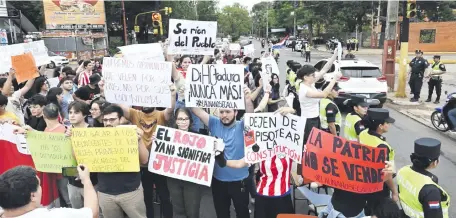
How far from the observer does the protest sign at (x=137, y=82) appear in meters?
4.95

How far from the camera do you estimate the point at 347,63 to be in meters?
12.7

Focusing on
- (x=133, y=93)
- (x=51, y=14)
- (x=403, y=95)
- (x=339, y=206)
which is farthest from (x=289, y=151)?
(x=51, y=14)

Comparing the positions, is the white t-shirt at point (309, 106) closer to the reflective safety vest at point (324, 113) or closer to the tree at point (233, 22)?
the reflective safety vest at point (324, 113)

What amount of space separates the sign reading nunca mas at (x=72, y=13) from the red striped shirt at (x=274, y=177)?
37879 mm

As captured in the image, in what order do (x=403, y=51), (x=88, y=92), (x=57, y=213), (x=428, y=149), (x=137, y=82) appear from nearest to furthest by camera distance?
(x=57, y=213)
(x=428, y=149)
(x=137, y=82)
(x=88, y=92)
(x=403, y=51)

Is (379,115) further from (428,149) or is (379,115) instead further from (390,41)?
(390,41)

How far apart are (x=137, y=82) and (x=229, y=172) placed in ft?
5.72

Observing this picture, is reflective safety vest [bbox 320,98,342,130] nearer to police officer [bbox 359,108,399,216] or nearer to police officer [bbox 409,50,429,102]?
police officer [bbox 359,108,399,216]

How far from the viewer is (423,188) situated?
316 cm

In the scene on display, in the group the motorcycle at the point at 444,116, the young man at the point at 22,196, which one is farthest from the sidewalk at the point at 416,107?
the young man at the point at 22,196

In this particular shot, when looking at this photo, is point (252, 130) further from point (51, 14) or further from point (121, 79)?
point (51, 14)

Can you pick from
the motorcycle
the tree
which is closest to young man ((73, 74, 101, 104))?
the motorcycle

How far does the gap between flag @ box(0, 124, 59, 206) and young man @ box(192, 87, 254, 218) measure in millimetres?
2053

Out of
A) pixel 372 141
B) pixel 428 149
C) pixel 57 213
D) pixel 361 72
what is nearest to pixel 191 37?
pixel 372 141
